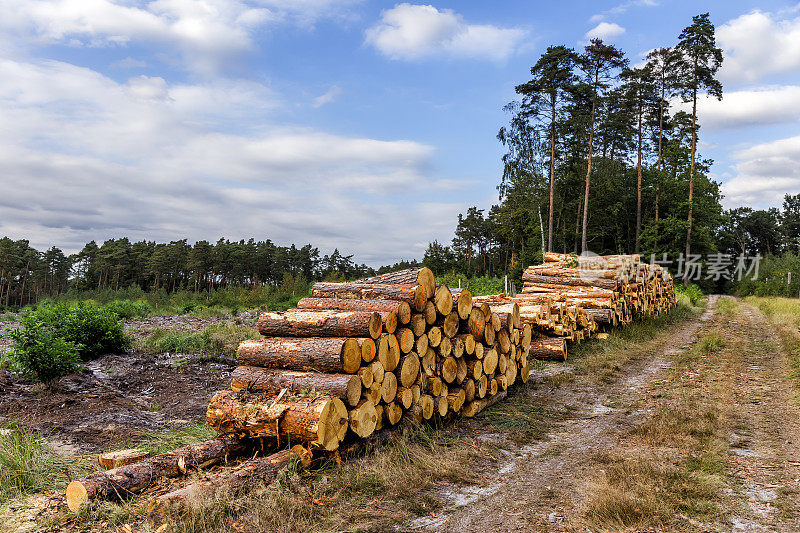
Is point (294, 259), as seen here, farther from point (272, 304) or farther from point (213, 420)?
point (213, 420)

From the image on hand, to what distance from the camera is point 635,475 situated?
4312 millimetres

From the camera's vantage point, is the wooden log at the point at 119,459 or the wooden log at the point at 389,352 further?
the wooden log at the point at 389,352

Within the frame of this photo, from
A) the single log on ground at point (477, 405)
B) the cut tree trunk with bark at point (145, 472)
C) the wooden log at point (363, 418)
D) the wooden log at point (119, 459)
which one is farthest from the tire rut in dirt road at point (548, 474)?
the wooden log at point (119, 459)

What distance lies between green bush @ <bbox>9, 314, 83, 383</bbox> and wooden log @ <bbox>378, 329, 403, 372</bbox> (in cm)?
637

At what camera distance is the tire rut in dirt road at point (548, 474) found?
3.75 metres

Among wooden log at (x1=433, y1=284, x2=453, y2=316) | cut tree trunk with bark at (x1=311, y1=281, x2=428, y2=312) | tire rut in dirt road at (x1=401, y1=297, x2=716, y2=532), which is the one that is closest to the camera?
tire rut in dirt road at (x1=401, y1=297, x2=716, y2=532)

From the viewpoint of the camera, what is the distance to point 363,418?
16.1ft

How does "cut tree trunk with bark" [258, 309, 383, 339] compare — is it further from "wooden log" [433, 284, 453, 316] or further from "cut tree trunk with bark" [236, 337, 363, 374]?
"wooden log" [433, 284, 453, 316]

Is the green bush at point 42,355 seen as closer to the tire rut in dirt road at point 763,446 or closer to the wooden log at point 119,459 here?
the wooden log at point 119,459

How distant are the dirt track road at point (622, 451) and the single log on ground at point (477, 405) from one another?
1.04 m

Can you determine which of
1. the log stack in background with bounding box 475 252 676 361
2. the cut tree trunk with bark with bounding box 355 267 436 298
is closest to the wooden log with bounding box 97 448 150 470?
the cut tree trunk with bark with bounding box 355 267 436 298

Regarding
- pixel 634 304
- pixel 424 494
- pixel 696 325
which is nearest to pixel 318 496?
pixel 424 494

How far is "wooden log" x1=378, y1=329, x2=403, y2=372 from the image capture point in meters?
5.25

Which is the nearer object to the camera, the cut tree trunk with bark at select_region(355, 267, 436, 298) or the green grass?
the cut tree trunk with bark at select_region(355, 267, 436, 298)
